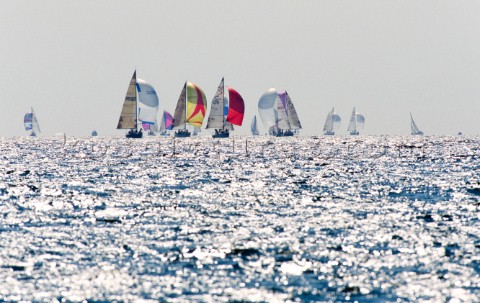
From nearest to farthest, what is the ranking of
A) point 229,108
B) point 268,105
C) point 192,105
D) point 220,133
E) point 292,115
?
point 229,108 → point 192,105 → point 220,133 → point 292,115 → point 268,105

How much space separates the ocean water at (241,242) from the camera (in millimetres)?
21516

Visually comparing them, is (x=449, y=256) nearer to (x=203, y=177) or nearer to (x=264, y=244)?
(x=264, y=244)

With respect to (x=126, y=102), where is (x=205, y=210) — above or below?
below

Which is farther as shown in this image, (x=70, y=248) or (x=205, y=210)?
(x=205, y=210)

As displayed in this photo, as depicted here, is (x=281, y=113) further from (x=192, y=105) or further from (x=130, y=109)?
(x=130, y=109)

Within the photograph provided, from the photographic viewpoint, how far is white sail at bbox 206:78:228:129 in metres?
145

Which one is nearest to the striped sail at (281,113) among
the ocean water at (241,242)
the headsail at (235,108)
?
the headsail at (235,108)

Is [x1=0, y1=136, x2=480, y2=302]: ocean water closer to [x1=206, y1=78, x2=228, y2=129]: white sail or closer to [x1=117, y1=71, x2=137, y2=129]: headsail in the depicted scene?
[x1=117, y1=71, x2=137, y2=129]: headsail

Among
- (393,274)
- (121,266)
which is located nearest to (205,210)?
(121,266)

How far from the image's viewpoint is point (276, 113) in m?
184

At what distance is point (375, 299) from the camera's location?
2038cm

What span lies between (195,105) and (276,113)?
3360 centimetres

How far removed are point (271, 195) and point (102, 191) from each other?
12183 mm

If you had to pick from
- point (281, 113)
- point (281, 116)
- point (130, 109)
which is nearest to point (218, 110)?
point (130, 109)
